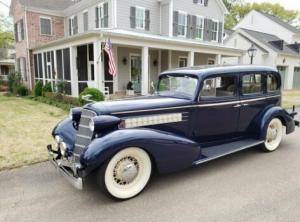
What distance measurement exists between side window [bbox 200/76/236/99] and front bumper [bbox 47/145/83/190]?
7.81 feet

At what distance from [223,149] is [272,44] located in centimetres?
2361

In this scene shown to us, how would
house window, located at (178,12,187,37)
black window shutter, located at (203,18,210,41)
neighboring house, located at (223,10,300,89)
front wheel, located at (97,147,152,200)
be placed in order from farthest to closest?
neighboring house, located at (223,10,300,89)
black window shutter, located at (203,18,210,41)
house window, located at (178,12,187,37)
front wheel, located at (97,147,152,200)

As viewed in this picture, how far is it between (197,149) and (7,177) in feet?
10.4

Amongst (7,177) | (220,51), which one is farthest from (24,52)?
(7,177)

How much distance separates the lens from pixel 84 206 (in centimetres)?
325

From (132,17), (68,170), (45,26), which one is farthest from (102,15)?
(68,170)

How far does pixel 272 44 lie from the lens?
955 inches

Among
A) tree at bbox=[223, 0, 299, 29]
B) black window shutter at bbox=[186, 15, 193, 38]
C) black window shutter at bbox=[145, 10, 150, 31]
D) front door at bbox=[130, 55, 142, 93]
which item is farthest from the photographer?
tree at bbox=[223, 0, 299, 29]

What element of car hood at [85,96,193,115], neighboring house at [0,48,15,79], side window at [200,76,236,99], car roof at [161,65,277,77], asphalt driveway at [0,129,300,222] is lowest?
asphalt driveway at [0,129,300,222]

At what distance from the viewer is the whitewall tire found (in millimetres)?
5304

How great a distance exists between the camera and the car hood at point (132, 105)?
3.63m

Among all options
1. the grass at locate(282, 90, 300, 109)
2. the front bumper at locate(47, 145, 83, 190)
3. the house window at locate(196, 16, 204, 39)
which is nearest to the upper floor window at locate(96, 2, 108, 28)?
the house window at locate(196, 16, 204, 39)

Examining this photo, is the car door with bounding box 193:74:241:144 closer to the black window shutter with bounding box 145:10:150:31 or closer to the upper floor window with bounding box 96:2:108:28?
the upper floor window with bounding box 96:2:108:28

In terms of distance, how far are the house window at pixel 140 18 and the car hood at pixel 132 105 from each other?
516 inches
